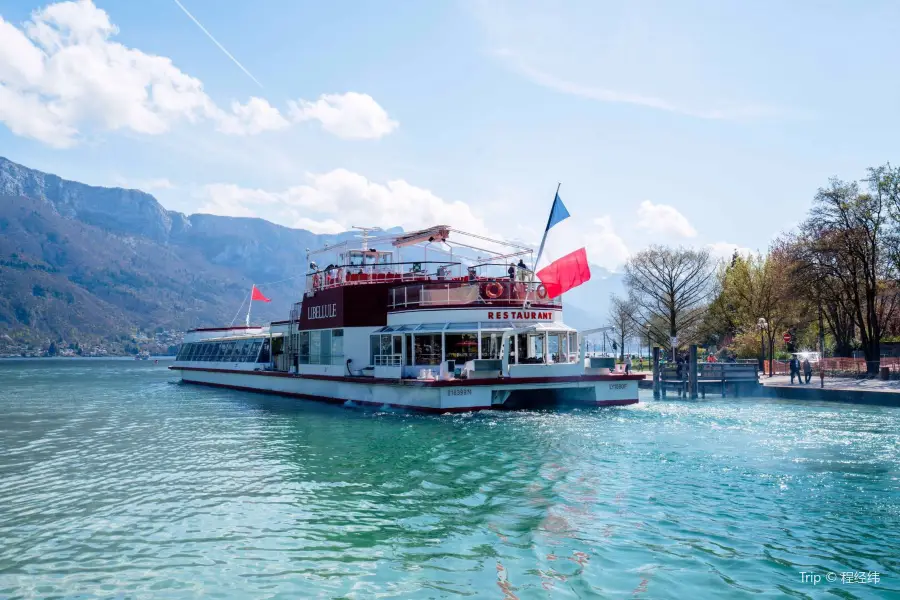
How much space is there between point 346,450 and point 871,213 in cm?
3998

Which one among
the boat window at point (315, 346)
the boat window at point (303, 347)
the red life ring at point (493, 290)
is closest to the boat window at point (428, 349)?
the red life ring at point (493, 290)

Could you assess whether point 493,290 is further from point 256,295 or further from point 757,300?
point 757,300

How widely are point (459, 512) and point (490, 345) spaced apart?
17.2 m

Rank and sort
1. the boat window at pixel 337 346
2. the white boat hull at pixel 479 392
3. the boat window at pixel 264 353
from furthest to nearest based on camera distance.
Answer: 1. the boat window at pixel 264 353
2. the boat window at pixel 337 346
3. the white boat hull at pixel 479 392

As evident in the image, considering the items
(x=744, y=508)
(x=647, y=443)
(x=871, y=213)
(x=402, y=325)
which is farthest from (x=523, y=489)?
(x=871, y=213)

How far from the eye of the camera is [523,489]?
12797mm

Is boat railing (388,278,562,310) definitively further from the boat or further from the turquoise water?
the turquoise water

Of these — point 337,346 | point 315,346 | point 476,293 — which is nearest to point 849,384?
point 476,293

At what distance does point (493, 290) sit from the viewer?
27.8m

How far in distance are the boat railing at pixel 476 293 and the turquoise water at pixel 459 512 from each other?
7.46m

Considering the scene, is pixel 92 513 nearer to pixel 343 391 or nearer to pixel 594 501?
pixel 594 501

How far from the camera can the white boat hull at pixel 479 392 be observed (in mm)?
24375

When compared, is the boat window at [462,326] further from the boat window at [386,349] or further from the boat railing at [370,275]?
the boat railing at [370,275]

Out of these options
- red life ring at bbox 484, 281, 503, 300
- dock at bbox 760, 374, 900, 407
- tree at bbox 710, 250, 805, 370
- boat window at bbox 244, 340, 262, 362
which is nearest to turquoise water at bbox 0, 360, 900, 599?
red life ring at bbox 484, 281, 503, 300
